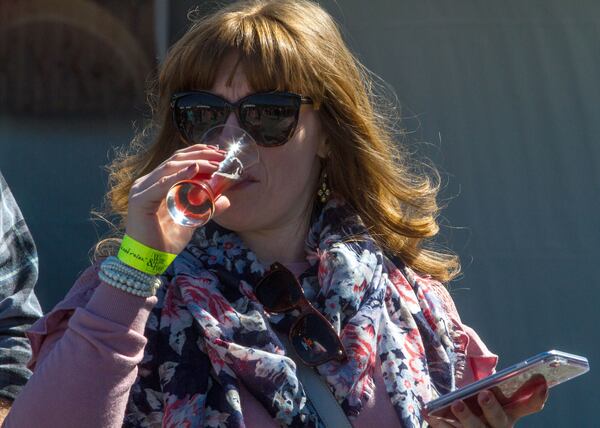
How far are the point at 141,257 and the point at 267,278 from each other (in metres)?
0.36

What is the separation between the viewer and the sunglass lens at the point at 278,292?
1.93m

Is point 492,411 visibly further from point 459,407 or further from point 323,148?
point 323,148

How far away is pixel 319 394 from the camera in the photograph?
1848 mm

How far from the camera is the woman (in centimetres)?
165

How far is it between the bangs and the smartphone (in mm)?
719

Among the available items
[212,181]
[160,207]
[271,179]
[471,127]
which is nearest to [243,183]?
[271,179]

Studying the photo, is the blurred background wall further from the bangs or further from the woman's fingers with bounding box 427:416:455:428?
the woman's fingers with bounding box 427:416:455:428

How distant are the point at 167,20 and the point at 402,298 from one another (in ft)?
5.40

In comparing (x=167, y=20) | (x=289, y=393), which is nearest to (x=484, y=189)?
(x=167, y=20)

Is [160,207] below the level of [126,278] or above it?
above

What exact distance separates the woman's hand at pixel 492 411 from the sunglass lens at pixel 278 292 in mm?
365

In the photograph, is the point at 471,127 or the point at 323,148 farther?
the point at 471,127

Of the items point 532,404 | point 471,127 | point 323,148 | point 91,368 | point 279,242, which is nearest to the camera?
point 91,368

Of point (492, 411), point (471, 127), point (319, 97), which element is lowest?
point (492, 411)
